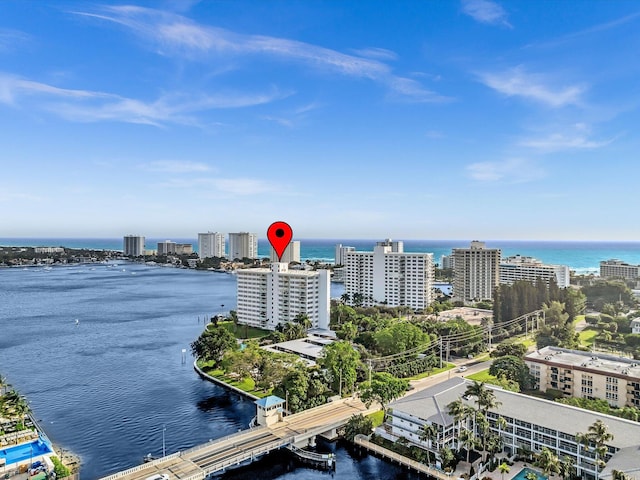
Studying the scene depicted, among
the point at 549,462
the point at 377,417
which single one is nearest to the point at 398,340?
the point at 377,417

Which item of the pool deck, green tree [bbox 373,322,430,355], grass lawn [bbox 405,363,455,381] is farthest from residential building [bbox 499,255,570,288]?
the pool deck

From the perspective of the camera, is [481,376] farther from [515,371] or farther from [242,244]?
[242,244]

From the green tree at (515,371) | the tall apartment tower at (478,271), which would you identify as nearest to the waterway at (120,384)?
the green tree at (515,371)

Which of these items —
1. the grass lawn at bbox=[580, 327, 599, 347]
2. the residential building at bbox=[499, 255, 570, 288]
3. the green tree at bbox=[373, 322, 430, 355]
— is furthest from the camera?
the residential building at bbox=[499, 255, 570, 288]

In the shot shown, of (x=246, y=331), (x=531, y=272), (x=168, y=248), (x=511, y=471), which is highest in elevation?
(x=168, y=248)

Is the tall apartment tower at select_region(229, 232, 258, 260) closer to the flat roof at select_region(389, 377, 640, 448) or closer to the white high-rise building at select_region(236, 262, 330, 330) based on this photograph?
the white high-rise building at select_region(236, 262, 330, 330)

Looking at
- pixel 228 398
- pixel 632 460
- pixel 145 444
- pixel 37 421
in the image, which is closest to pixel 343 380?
pixel 228 398

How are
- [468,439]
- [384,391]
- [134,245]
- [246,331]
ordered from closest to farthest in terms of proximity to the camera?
[468,439] < [384,391] < [246,331] < [134,245]
